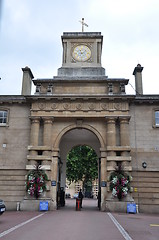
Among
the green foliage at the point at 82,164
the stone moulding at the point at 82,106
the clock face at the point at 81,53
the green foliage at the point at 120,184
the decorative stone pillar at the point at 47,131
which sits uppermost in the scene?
the clock face at the point at 81,53

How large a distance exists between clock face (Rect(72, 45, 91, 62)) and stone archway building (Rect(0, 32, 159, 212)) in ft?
9.27

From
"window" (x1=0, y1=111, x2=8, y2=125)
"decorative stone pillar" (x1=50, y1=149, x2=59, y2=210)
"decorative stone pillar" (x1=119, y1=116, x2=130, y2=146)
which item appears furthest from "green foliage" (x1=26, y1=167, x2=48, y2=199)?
"decorative stone pillar" (x1=119, y1=116, x2=130, y2=146)

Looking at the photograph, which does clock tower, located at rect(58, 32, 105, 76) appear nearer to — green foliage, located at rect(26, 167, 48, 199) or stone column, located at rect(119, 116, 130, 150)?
stone column, located at rect(119, 116, 130, 150)

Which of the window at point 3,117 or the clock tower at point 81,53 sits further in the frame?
the clock tower at point 81,53

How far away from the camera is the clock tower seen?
2234cm

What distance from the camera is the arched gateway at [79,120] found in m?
18.1

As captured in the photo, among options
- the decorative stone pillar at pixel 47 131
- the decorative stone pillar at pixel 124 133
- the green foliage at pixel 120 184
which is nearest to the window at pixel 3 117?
the decorative stone pillar at pixel 47 131

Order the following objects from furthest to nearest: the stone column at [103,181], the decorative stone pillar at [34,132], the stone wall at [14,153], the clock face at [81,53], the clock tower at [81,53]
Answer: the clock face at [81,53], the clock tower at [81,53], the decorative stone pillar at [34,132], the stone wall at [14,153], the stone column at [103,181]

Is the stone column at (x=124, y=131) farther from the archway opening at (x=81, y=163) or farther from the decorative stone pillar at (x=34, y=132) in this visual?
the archway opening at (x=81, y=163)

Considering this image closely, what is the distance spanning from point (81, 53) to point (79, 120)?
737cm

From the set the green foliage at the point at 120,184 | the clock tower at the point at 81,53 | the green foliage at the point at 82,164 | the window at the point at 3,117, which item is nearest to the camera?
the green foliage at the point at 120,184

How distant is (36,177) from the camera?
17.4 metres

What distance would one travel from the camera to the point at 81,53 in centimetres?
2319

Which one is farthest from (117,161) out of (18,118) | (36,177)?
(18,118)
